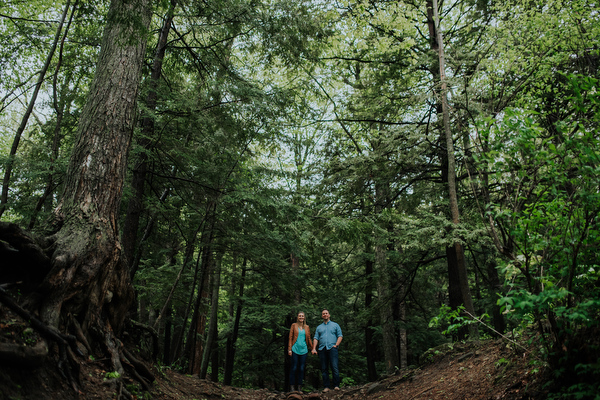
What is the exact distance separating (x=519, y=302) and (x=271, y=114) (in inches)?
259

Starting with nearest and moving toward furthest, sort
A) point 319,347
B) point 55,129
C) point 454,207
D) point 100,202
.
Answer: point 100,202, point 55,129, point 454,207, point 319,347

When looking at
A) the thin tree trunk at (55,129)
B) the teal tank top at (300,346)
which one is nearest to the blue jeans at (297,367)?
the teal tank top at (300,346)

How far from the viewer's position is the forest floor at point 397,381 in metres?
3.03

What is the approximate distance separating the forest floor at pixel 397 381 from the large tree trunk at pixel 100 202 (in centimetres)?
59

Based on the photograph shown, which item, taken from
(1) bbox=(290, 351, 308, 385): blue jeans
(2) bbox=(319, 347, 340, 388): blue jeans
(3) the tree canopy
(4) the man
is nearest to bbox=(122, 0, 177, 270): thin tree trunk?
(3) the tree canopy

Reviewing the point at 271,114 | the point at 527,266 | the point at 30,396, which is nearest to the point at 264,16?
the point at 271,114

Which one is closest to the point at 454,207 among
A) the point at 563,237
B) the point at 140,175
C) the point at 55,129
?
the point at 563,237

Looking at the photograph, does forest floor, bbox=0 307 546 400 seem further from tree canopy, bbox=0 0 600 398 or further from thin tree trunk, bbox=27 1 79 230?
thin tree trunk, bbox=27 1 79 230

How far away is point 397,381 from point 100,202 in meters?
6.80

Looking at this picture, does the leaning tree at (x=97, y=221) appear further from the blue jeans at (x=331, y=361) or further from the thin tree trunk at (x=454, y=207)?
the thin tree trunk at (x=454, y=207)

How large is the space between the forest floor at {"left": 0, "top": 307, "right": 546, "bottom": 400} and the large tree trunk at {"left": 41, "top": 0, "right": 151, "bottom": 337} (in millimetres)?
585

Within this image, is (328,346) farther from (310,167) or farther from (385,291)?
(310,167)

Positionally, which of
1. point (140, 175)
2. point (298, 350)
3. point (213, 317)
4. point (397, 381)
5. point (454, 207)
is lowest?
point (397, 381)

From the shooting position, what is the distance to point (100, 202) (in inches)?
185
